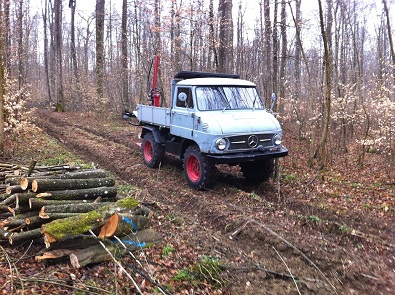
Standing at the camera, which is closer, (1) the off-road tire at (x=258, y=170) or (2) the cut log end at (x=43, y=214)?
(2) the cut log end at (x=43, y=214)

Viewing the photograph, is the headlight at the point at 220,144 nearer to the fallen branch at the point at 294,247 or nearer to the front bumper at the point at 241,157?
the front bumper at the point at 241,157

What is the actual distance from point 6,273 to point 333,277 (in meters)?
4.14

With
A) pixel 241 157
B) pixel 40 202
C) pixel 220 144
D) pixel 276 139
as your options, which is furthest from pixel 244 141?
pixel 40 202

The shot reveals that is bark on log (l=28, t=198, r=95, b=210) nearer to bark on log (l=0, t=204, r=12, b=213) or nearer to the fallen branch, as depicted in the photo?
bark on log (l=0, t=204, r=12, b=213)

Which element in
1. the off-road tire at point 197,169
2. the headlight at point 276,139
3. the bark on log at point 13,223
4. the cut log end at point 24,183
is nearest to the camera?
the bark on log at point 13,223

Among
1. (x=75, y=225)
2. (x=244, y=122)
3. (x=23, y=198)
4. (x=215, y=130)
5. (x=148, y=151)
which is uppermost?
(x=244, y=122)

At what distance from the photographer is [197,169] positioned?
8.47 metres

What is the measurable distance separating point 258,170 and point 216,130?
1.82 m

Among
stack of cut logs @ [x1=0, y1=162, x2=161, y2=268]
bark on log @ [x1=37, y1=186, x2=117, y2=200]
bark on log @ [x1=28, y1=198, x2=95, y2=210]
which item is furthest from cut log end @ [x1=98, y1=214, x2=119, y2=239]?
bark on log @ [x1=37, y1=186, x2=117, y2=200]

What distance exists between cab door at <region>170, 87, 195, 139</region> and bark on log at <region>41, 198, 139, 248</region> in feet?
11.9

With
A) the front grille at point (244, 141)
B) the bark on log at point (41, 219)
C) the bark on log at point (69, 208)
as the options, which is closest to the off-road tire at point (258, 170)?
the front grille at point (244, 141)

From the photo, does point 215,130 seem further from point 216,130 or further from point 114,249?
point 114,249

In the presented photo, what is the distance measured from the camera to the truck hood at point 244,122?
7.76m

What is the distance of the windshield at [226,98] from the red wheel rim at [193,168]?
122 cm
